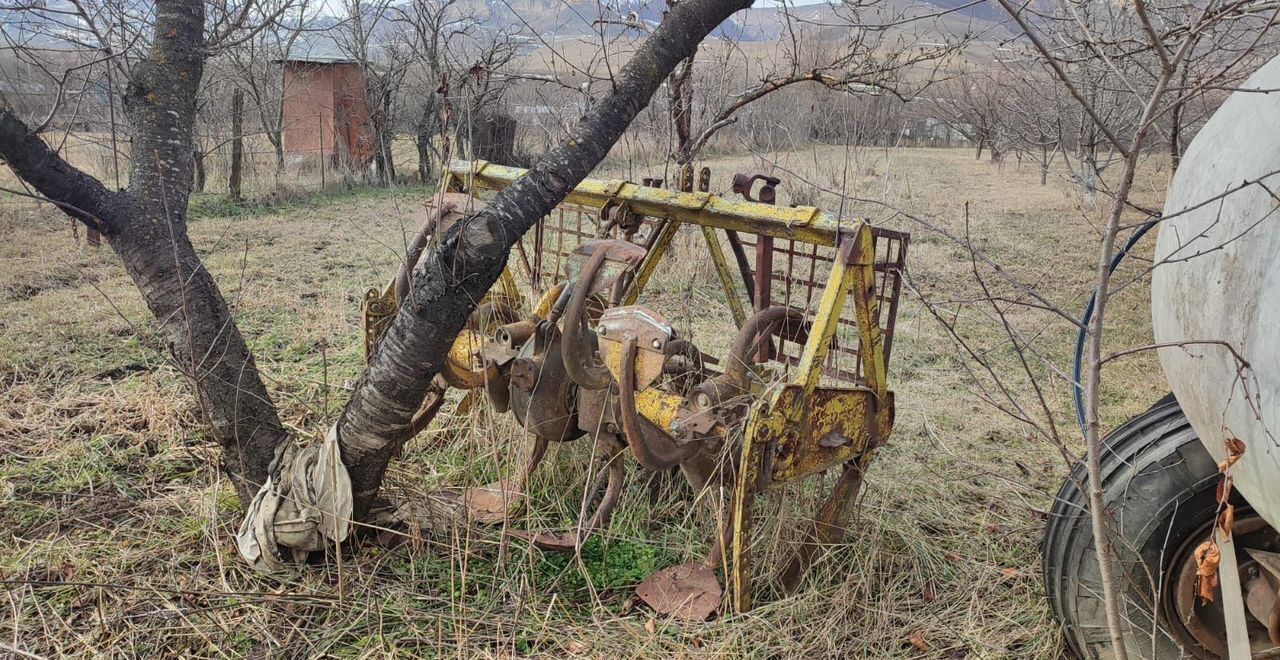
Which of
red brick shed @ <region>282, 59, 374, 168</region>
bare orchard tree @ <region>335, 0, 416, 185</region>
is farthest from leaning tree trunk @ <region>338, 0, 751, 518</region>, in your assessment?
red brick shed @ <region>282, 59, 374, 168</region>

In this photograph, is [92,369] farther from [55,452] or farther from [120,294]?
[120,294]

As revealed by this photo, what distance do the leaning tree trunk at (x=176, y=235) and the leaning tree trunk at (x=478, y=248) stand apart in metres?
0.54

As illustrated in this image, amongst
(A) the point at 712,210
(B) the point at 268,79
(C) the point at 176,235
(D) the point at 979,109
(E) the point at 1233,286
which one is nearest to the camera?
(E) the point at 1233,286

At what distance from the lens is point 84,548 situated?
3.01 m

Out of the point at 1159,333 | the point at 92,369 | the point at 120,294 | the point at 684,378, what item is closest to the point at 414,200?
the point at 120,294

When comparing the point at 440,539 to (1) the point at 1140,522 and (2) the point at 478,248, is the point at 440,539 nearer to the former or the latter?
(2) the point at 478,248

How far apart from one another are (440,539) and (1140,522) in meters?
2.27

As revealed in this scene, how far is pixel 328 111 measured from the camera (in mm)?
15844

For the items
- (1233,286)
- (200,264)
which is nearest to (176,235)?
(200,264)

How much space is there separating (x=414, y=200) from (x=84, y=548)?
986 cm

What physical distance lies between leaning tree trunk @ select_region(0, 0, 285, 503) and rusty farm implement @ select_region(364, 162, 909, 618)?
24.1 inches

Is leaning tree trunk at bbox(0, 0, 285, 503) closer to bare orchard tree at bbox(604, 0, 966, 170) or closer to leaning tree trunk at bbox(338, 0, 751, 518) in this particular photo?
leaning tree trunk at bbox(338, 0, 751, 518)

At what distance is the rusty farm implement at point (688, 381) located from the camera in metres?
2.68

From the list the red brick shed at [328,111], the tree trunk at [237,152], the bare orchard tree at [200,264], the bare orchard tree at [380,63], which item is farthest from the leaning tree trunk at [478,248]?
the red brick shed at [328,111]
